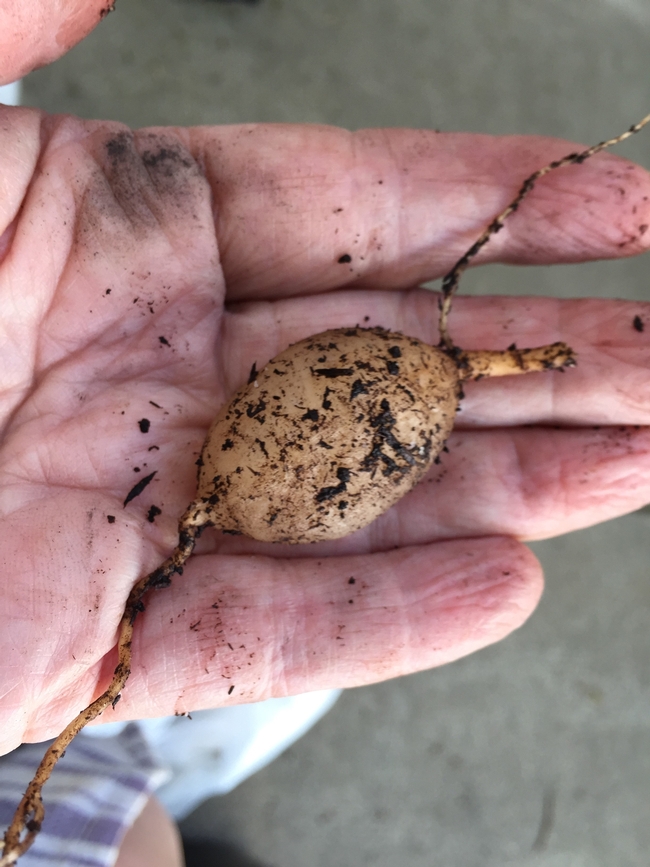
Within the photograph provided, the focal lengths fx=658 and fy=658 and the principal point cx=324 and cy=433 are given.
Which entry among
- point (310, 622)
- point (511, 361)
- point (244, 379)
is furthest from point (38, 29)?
point (310, 622)

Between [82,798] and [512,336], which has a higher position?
[512,336]

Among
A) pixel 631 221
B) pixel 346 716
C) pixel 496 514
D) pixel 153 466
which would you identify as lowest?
pixel 346 716

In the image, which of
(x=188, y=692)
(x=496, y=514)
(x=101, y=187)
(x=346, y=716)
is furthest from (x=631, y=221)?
(x=346, y=716)

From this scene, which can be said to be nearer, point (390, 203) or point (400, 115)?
point (390, 203)

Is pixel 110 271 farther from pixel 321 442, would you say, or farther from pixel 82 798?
pixel 82 798

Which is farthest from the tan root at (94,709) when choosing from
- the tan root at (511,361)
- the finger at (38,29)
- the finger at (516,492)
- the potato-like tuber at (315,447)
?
the finger at (38,29)

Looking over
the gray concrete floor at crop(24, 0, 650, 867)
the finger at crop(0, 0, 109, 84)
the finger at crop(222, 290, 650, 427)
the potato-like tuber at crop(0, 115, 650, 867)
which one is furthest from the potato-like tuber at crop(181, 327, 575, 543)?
the gray concrete floor at crop(24, 0, 650, 867)

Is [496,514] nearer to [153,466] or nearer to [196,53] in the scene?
[153,466]
